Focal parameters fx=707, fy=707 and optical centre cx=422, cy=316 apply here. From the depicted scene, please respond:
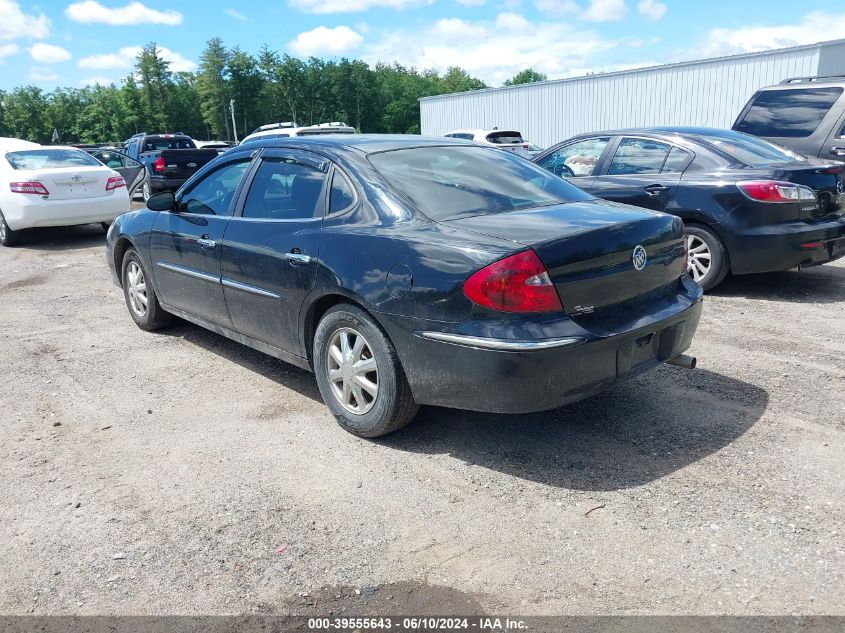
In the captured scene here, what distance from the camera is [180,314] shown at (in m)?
5.41

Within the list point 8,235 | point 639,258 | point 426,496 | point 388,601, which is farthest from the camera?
point 8,235

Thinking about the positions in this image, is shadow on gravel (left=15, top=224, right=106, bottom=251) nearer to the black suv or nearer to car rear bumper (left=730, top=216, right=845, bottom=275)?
car rear bumper (left=730, top=216, right=845, bottom=275)

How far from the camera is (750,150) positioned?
6852 millimetres

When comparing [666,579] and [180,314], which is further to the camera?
[180,314]

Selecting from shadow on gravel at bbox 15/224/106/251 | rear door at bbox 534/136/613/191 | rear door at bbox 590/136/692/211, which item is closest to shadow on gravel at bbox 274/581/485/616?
rear door at bbox 590/136/692/211

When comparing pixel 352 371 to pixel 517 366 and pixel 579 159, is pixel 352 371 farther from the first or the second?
pixel 579 159

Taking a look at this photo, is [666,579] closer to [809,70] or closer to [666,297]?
[666,297]

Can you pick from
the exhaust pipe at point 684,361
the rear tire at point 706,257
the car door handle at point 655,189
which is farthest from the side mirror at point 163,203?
the rear tire at point 706,257

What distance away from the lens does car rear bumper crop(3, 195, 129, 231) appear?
10.6 m

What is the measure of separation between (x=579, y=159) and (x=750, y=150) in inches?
69.1

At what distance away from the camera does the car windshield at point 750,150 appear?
6656 millimetres

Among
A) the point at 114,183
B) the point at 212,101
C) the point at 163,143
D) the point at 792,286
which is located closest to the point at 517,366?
the point at 792,286

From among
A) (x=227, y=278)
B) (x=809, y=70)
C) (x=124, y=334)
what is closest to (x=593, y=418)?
(x=227, y=278)

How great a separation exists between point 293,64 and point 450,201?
8825 cm
